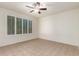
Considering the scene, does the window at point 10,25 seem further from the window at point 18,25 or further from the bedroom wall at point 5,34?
the bedroom wall at point 5,34

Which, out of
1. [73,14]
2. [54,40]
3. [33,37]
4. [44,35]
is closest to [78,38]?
[73,14]

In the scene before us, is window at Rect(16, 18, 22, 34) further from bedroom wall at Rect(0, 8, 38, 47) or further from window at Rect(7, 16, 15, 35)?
window at Rect(7, 16, 15, 35)

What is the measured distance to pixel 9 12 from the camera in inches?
250

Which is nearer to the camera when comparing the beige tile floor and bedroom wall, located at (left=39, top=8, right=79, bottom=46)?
the beige tile floor

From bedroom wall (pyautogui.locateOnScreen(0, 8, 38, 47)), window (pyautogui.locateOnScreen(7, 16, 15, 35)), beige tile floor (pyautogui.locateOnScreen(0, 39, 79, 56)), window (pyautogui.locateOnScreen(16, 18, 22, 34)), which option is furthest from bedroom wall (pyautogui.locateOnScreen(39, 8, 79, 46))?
window (pyautogui.locateOnScreen(7, 16, 15, 35))

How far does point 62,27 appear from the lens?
279 inches

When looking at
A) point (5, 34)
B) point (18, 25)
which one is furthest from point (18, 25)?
point (5, 34)

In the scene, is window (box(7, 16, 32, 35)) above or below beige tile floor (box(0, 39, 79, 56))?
above

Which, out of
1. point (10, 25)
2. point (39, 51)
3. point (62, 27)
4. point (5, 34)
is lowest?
point (39, 51)

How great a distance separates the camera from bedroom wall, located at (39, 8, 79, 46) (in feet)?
19.4

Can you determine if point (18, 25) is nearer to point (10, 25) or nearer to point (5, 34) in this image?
point (10, 25)

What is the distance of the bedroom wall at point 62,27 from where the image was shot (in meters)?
5.92

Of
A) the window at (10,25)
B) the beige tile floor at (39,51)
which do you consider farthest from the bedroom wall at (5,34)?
the beige tile floor at (39,51)

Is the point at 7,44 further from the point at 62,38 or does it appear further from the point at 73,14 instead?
the point at 73,14
